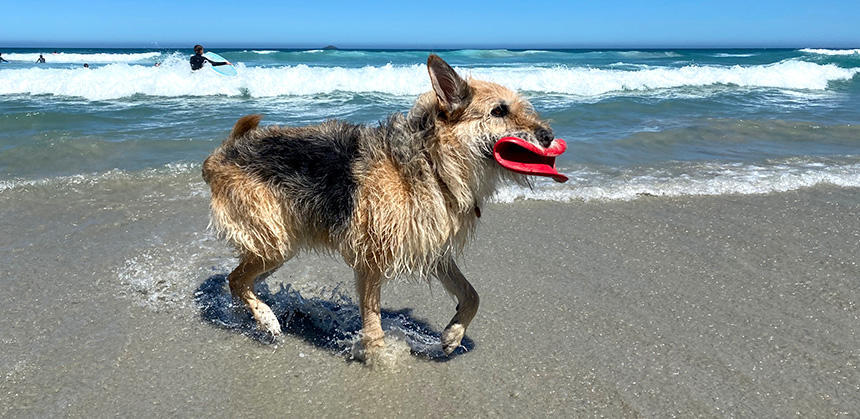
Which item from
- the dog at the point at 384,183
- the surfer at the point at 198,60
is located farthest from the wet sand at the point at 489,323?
the surfer at the point at 198,60

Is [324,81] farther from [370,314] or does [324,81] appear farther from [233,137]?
[370,314]

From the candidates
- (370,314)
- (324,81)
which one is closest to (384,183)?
(370,314)

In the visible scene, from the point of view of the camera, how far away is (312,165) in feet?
11.0

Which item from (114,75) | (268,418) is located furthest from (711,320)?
(114,75)

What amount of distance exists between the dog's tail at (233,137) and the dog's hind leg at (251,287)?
0.55 m

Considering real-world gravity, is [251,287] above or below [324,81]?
below

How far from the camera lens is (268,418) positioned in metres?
3.00

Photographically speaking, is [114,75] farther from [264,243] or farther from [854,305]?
[854,305]

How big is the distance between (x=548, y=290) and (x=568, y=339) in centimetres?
68

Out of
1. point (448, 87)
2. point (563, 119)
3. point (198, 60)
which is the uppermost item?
point (198, 60)

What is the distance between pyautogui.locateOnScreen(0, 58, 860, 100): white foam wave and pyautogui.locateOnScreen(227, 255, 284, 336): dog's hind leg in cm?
1260

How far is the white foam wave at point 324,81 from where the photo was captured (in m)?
17.4

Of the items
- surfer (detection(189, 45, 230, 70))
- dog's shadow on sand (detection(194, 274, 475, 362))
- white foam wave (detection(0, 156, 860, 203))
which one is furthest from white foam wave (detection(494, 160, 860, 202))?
surfer (detection(189, 45, 230, 70))

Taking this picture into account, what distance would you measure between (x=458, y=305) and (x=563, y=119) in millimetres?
9106
